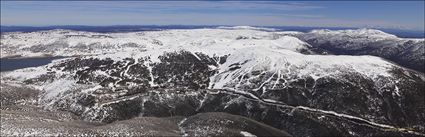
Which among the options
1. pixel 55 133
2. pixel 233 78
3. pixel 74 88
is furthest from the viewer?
pixel 233 78

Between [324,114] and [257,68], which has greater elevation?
[257,68]

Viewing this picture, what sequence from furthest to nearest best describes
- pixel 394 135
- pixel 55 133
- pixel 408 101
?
pixel 408 101, pixel 394 135, pixel 55 133

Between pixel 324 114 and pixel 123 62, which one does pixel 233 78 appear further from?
pixel 123 62

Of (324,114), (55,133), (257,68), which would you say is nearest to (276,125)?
(324,114)

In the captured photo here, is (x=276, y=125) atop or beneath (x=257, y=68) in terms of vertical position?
beneath

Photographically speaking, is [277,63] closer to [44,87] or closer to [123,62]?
[123,62]

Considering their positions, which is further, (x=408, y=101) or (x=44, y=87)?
(x=44, y=87)

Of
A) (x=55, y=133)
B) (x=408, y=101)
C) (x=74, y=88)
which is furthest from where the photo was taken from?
(x=74, y=88)

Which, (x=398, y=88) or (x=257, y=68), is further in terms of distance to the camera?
(x=257, y=68)

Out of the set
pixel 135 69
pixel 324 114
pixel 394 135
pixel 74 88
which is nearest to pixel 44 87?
pixel 74 88
